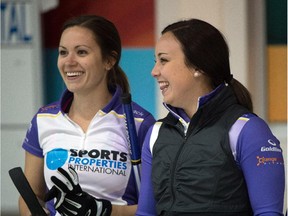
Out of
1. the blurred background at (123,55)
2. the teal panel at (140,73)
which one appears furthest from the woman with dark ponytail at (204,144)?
the teal panel at (140,73)

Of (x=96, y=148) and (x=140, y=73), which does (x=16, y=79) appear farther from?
(x=96, y=148)

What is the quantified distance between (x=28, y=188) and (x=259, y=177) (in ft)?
2.69

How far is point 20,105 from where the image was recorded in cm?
522

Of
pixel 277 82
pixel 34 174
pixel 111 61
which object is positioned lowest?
pixel 277 82

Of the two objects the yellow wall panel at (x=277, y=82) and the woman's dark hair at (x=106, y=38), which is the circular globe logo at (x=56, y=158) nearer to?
the woman's dark hair at (x=106, y=38)

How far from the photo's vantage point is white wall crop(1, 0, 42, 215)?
5156mm

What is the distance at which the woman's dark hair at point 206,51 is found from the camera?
2166 mm

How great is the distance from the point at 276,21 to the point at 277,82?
0.41 m

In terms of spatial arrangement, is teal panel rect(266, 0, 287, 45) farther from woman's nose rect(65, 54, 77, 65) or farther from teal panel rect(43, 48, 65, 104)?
woman's nose rect(65, 54, 77, 65)

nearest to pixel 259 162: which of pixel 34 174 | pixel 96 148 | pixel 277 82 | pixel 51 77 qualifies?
Result: pixel 96 148

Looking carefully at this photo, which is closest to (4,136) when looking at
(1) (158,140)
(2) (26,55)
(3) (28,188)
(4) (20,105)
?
(4) (20,105)

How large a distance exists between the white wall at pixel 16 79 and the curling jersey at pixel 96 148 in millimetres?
2560

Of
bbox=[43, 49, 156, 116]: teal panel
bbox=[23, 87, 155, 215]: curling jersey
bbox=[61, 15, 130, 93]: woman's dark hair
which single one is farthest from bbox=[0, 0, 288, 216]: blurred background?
bbox=[23, 87, 155, 215]: curling jersey

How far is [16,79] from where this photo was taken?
5.22 meters
